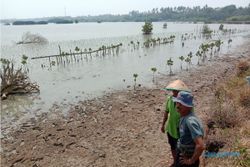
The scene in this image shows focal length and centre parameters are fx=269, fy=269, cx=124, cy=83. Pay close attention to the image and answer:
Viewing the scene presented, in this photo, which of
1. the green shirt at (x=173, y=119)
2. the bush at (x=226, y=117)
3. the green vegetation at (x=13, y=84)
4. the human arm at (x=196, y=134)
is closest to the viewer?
the human arm at (x=196, y=134)

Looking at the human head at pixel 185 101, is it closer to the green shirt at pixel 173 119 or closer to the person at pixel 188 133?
the person at pixel 188 133

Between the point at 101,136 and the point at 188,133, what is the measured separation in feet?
14.5

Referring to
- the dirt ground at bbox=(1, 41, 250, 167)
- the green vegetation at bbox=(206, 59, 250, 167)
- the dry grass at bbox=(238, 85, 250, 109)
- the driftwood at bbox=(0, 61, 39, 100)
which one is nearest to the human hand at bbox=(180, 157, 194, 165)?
the green vegetation at bbox=(206, 59, 250, 167)

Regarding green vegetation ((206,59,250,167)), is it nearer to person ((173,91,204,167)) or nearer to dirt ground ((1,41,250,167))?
dirt ground ((1,41,250,167))

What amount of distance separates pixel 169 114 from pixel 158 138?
2678 millimetres

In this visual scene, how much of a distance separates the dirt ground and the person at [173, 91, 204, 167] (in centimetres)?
211

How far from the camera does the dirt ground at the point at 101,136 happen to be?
6098 millimetres

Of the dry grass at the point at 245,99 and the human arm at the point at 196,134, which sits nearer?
the human arm at the point at 196,134

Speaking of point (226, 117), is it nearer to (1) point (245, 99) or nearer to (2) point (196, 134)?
(1) point (245, 99)

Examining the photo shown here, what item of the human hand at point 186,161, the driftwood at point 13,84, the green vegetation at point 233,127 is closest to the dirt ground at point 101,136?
the green vegetation at point 233,127

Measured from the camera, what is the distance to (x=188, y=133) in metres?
3.17

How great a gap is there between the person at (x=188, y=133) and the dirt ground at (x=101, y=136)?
211 cm

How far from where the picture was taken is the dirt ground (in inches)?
240

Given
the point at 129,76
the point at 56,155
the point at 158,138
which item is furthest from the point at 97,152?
the point at 129,76
